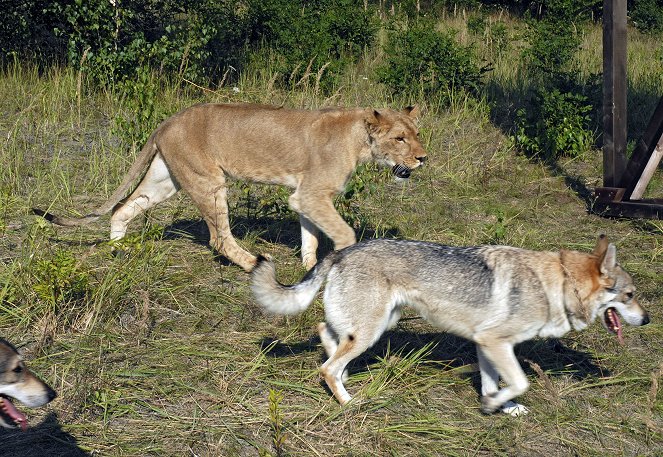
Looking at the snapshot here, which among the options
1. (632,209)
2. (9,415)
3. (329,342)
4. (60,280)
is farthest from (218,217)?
(632,209)

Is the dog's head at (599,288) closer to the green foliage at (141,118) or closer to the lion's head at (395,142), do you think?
the lion's head at (395,142)

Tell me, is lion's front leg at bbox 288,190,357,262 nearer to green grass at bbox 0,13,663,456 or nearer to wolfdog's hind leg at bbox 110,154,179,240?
green grass at bbox 0,13,663,456

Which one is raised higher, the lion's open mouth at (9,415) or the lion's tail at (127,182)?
the lion's open mouth at (9,415)

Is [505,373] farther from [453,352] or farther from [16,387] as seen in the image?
[16,387]

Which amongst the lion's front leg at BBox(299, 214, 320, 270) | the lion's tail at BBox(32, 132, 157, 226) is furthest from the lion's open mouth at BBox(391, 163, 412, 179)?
the lion's tail at BBox(32, 132, 157, 226)

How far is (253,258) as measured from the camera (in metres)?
7.56

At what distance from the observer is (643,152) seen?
357 inches

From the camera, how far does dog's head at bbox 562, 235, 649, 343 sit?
5270 mm

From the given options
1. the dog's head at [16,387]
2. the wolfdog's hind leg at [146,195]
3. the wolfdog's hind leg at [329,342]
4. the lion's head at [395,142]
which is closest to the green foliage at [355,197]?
the lion's head at [395,142]

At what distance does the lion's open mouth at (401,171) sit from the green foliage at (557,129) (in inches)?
137

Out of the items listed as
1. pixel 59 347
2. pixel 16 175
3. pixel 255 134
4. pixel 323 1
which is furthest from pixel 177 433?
pixel 323 1

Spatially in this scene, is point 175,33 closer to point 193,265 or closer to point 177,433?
point 193,265

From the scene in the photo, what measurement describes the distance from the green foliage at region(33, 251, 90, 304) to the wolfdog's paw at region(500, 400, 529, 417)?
2947 millimetres

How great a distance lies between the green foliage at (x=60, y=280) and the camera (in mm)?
5953
